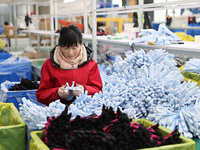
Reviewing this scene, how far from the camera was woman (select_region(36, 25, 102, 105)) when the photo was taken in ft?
5.64

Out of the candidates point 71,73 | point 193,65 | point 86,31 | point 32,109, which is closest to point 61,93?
point 71,73

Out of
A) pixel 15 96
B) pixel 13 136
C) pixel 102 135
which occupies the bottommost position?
pixel 15 96

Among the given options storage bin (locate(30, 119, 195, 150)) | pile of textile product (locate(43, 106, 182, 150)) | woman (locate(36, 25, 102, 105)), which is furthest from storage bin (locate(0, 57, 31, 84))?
pile of textile product (locate(43, 106, 182, 150))

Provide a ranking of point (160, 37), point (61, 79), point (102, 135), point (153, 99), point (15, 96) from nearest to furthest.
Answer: point (102, 135) → point (153, 99) → point (61, 79) → point (160, 37) → point (15, 96)

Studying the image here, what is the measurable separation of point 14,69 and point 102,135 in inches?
139

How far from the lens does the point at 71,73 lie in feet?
5.95

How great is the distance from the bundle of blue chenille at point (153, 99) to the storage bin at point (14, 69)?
2.92m

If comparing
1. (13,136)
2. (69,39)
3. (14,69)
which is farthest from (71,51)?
(14,69)

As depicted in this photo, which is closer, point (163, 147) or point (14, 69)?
point (163, 147)

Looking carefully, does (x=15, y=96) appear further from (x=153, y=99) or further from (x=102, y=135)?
(x=102, y=135)

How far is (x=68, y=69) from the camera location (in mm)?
1812

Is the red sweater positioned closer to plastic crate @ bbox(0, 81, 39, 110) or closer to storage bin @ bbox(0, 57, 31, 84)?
plastic crate @ bbox(0, 81, 39, 110)

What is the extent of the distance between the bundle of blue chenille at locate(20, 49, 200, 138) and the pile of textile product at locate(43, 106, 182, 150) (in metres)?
Result: 0.19

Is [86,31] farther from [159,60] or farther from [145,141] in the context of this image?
[145,141]
